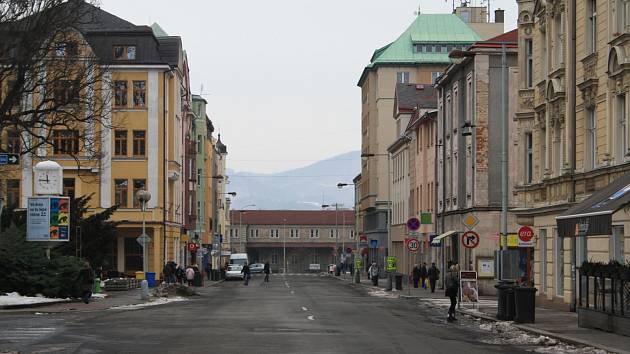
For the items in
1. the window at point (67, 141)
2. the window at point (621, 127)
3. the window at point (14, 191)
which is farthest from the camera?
the window at point (14, 191)

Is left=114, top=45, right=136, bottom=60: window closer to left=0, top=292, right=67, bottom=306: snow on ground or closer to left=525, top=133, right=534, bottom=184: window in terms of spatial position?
left=0, top=292, right=67, bottom=306: snow on ground

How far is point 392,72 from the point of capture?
113 m

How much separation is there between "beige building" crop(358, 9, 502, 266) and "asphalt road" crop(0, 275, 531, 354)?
244ft

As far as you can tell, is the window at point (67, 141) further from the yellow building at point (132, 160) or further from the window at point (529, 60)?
the window at point (529, 60)

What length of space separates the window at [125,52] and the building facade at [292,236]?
10367 centimetres

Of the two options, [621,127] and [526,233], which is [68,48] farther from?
[621,127]

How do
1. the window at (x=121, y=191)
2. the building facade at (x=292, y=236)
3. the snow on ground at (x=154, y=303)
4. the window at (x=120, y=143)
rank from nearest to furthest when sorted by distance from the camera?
the snow on ground at (x=154, y=303), the window at (x=121, y=191), the window at (x=120, y=143), the building facade at (x=292, y=236)

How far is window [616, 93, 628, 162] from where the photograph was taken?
3038 cm

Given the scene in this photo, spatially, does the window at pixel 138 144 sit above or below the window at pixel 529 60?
below

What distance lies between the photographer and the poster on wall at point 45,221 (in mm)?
43125

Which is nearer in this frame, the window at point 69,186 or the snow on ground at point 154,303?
the snow on ground at point 154,303

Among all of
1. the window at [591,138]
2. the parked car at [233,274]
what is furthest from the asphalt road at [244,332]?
the parked car at [233,274]

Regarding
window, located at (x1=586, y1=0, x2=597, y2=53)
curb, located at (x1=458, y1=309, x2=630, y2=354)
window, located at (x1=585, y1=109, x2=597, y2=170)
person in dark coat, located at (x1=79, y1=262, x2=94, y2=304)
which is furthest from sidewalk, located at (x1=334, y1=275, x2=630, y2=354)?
person in dark coat, located at (x1=79, y1=262, x2=94, y2=304)

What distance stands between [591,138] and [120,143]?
146ft
